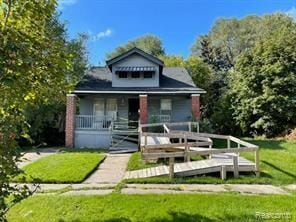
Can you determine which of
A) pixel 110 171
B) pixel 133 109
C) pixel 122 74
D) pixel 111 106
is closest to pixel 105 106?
pixel 111 106

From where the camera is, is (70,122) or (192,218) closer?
(192,218)

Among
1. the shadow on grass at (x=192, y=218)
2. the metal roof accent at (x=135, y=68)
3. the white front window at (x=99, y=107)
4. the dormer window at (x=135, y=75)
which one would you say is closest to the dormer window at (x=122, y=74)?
the metal roof accent at (x=135, y=68)

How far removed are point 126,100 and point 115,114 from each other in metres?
1.27

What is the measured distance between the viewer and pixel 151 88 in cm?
2067

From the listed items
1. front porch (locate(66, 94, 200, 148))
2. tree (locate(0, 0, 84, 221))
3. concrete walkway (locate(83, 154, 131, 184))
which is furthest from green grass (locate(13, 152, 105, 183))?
front porch (locate(66, 94, 200, 148))

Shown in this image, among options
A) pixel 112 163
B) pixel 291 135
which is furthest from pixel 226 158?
pixel 291 135

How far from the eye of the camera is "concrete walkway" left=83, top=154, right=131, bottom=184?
31.4ft

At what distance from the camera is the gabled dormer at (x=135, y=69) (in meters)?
21.2

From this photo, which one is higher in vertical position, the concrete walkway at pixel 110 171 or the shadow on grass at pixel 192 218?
the concrete walkway at pixel 110 171

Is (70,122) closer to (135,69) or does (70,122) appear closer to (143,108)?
(143,108)

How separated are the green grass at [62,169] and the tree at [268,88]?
15.2 meters

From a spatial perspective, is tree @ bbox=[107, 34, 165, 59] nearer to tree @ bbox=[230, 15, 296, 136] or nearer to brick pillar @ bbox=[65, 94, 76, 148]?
tree @ bbox=[230, 15, 296, 136]

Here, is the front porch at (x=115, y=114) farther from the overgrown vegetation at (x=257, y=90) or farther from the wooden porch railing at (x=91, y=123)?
the overgrown vegetation at (x=257, y=90)

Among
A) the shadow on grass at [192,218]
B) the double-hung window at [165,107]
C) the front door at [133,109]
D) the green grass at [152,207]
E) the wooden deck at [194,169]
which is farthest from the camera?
the front door at [133,109]
